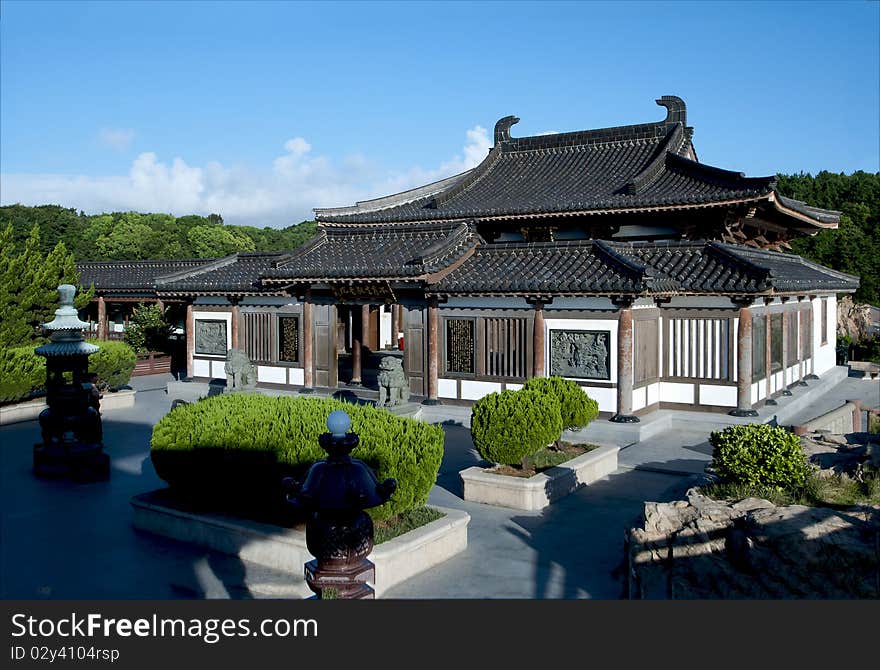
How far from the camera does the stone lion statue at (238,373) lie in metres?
19.0

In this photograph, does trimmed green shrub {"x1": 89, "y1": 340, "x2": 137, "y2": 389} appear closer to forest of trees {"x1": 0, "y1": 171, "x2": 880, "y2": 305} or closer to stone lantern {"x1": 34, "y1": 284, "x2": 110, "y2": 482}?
stone lantern {"x1": 34, "y1": 284, "x2": 110, "y2": 482}

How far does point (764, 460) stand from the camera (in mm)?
8914

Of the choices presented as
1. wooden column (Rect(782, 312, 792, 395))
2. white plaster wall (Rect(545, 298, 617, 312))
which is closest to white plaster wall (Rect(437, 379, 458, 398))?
white plaster wall (Rect(545, 298, 617, 312))

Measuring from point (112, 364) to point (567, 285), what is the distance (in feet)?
40.8

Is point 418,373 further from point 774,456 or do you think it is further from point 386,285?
point 774,456

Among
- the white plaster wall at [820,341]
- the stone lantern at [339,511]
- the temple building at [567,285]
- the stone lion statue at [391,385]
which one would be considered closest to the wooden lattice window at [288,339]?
the temple building at [567,285]

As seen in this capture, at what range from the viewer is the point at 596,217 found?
19.2m

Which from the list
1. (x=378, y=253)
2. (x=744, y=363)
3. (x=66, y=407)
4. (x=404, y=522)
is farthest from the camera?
(x=378, y=253)

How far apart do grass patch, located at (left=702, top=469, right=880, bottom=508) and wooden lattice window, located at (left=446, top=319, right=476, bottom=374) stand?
919cm

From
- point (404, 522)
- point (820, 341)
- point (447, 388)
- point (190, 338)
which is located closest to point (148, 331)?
point (190, 338)

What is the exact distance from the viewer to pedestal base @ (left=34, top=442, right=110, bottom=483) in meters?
12.9

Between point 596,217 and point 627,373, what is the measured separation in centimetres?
495

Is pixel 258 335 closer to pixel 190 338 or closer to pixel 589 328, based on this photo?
pixel 190 338

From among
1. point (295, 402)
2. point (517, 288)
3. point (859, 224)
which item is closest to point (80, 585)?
point (295, 402)
